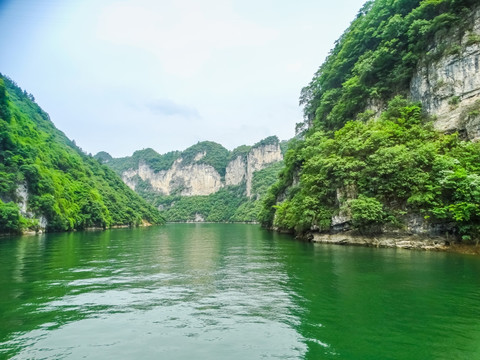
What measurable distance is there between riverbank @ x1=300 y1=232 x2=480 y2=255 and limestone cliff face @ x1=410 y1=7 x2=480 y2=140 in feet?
30.0

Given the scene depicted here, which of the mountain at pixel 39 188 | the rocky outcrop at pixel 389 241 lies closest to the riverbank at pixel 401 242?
the rocky outcrop at pixel 389 241

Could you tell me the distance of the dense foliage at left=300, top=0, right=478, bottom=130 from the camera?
31.4 meters

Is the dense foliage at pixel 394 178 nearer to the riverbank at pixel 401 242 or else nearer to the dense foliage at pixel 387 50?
the riverbank at pixel 401 242

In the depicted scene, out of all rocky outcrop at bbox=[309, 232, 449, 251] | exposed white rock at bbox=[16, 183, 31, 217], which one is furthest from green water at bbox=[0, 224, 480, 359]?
exposed white rock at bbox=[16, 183, 31, 217]

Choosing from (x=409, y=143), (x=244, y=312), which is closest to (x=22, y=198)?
(x=244, y=312)

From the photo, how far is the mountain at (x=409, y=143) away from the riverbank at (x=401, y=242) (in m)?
0.54

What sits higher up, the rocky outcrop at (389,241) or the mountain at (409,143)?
the mountain at (409,143)

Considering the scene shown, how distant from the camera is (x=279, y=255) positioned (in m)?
22.6

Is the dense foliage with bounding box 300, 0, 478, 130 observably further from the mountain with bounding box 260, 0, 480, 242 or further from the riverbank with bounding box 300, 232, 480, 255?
the riverbank with bounding box 300, 232, 480, 255

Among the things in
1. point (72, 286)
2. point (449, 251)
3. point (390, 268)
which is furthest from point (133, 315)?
point (449, 251)

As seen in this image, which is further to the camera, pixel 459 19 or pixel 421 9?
pixel 421 9

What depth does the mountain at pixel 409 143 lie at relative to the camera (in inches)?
935

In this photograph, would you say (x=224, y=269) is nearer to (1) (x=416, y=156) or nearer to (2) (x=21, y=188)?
(1) (x=416, y=156)

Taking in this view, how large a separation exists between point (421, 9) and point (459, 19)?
210 inches
